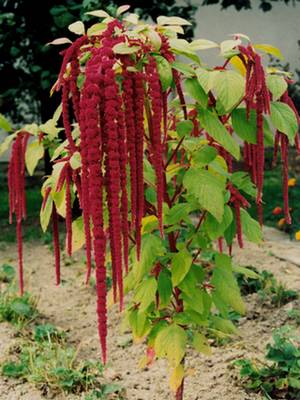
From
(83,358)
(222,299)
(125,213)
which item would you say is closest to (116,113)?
(125,213)

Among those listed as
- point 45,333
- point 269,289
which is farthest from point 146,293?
point 269,289

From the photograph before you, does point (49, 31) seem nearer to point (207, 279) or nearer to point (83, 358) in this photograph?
point (207, 279)

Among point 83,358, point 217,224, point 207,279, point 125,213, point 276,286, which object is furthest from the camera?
point 207,279

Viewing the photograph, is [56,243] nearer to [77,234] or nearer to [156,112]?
[77,234]

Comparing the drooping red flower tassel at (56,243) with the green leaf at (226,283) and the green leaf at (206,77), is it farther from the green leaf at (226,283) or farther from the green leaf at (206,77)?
the green leaf at (206,77)

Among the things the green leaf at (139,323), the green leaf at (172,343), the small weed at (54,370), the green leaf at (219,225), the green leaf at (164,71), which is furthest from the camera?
the small weed at (54,370)

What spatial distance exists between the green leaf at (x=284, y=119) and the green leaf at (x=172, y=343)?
0.96m

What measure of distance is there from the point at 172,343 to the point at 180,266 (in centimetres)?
33

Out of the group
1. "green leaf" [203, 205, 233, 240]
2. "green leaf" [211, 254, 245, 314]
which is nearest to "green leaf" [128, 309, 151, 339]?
"green leaf" [211, 254, 245, 314]

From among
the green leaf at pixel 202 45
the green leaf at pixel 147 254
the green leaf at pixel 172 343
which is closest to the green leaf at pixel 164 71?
the green leaf at pixel 202 45

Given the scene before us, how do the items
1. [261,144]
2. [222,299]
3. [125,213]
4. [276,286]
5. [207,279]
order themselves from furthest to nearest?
[207,279]
[276,286]
[222,299]
[261,144]
[125,213]

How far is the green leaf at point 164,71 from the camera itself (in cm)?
208

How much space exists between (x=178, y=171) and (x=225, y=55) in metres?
0.60

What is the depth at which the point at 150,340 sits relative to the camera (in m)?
2.92
